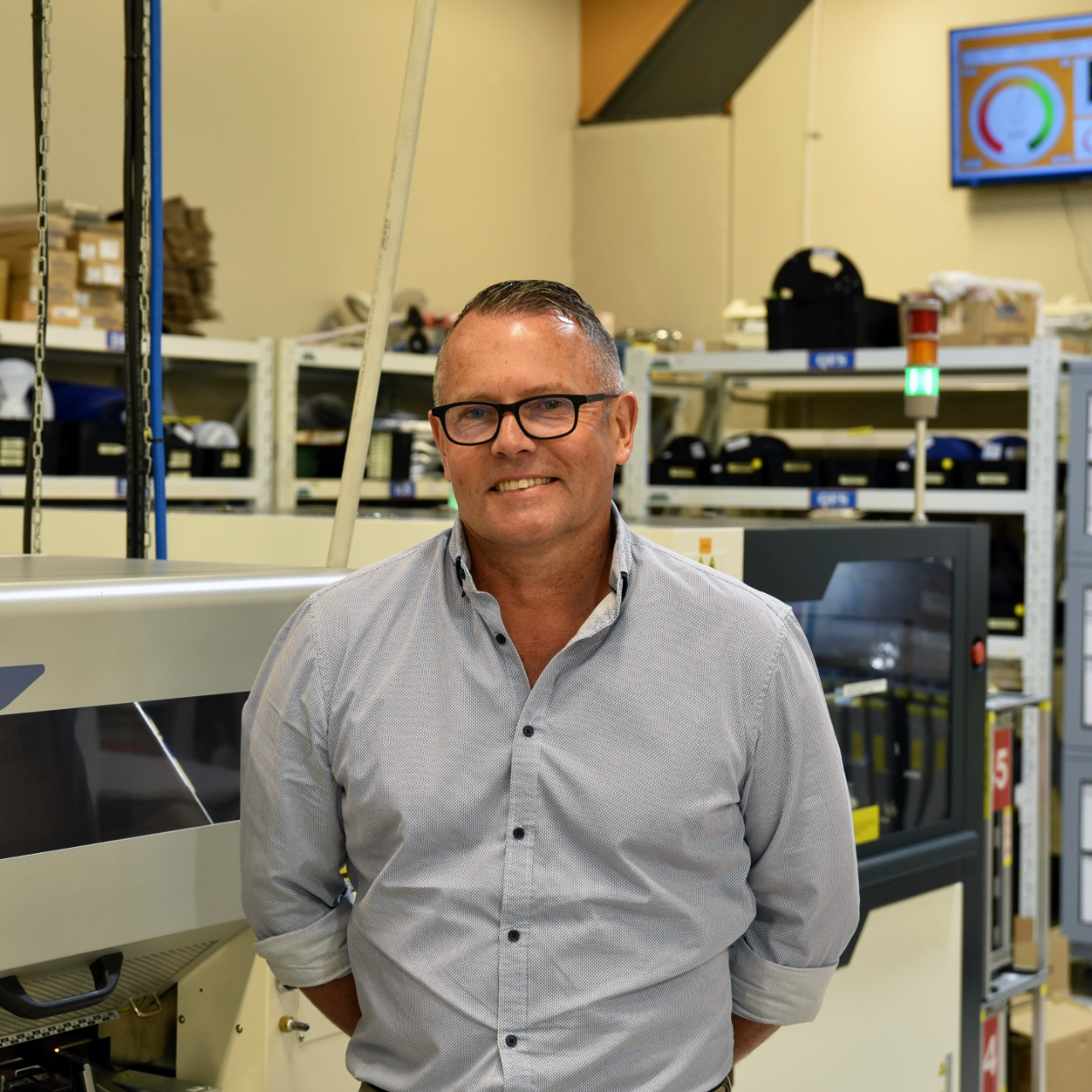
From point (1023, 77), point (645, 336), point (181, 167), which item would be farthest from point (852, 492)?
point (181, 167)

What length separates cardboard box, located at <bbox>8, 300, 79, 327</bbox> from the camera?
3955 millimetres

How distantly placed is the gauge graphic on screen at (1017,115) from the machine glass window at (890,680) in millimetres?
3815

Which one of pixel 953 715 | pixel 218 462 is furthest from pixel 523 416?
pixel 218 462

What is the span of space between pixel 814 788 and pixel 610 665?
0.24 metres

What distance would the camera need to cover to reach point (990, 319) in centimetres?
454

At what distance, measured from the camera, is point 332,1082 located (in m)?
1.46

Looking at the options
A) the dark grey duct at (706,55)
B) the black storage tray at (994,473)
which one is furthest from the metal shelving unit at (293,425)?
the dark grey duct at (706,55)

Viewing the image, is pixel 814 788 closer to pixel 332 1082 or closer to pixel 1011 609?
pixel 332 1082

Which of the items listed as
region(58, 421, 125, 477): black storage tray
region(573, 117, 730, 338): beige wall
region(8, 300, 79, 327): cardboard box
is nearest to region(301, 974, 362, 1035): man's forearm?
region(58, 421, 125, 477): black storage tray

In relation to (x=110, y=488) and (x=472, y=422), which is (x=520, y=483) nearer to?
(x=472, y=422)

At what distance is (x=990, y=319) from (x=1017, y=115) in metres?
1.75

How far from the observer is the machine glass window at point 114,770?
1.10 m

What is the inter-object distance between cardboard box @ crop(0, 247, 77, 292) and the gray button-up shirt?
9.89 feet

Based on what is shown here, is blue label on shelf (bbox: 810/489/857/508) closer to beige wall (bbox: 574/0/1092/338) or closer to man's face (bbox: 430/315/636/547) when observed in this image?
beige wall (bbox: 574/0/1092/338)
